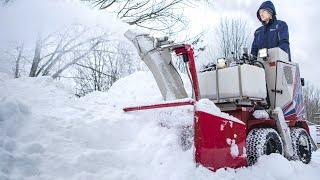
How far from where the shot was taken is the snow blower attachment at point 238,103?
16.5 ft

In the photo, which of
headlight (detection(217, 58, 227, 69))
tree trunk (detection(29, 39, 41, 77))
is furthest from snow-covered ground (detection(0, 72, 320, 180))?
tree trunk (detection(29, 39, 41, 77))

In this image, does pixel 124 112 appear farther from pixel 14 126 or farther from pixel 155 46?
pixel 14 126

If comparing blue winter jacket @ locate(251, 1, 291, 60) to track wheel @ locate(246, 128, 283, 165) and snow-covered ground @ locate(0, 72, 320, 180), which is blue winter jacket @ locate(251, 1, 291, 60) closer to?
track wheel @ locate(246, 128, 283, 165)

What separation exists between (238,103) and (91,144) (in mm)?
2387

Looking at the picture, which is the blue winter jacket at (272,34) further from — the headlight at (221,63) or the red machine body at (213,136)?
the red machine body at (213,136)

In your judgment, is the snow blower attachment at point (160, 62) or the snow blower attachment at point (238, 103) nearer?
the snow blower attachment at point (238, 103)

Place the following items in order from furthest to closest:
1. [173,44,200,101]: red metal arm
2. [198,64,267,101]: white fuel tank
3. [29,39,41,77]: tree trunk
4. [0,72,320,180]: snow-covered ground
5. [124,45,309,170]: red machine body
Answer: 1. [29,39,41,77]: tree trunk
2. [198,64,267,101]: white fuel tank
3. [173,44,200,101]: red metal arm
4. [124,45,309,170]: red machine body
5. [0,72,320,180]: snow-covered ground

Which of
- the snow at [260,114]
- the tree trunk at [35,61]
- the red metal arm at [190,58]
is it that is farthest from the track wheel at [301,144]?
the tree trunk at [35,61]

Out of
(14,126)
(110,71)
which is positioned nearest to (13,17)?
(14,126)

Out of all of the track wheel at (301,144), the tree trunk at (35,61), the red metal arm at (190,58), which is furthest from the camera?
the tree trunk at (35,61)

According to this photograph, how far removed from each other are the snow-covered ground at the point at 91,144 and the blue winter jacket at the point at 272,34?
2.18 meters

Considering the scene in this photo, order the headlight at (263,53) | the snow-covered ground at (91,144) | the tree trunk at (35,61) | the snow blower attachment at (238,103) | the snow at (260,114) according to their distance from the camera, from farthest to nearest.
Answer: the tree trunk at (35,61) → the headlight at (263,53) → the snow at (260,114) → the snow blower attachment at (238,103) → the snow-covered ground at (91,144)

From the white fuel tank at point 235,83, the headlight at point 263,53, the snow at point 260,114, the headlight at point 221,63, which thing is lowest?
the snow at point 260,114

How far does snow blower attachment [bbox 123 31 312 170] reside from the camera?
502 cm
